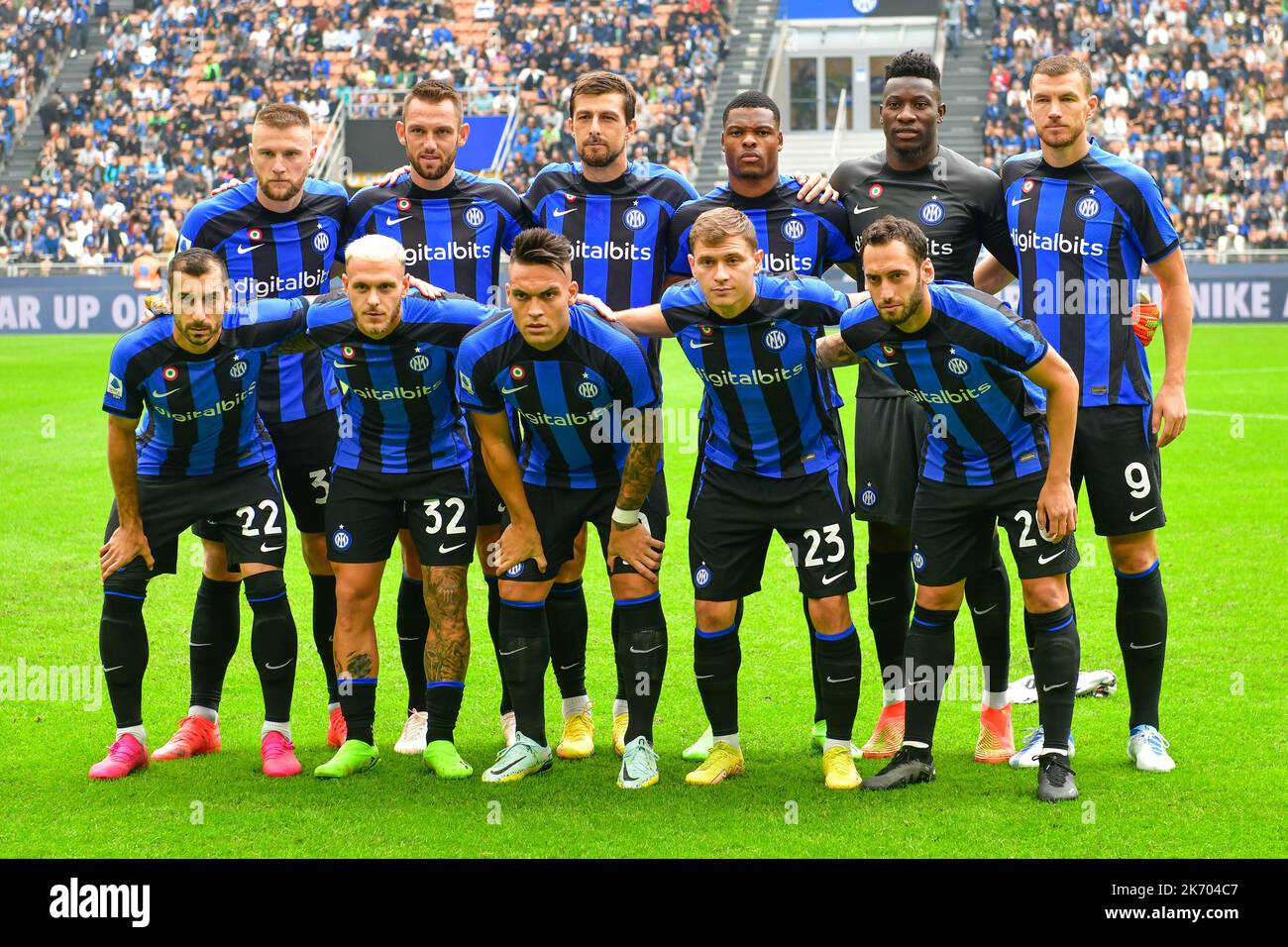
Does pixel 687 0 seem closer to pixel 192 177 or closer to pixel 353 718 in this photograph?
pixel 192 177

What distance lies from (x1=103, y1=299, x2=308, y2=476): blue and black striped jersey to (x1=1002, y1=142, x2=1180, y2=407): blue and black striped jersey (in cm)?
274

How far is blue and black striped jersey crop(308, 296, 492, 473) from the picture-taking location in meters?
5.43

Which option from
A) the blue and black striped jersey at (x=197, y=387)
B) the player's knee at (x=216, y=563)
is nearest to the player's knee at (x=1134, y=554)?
the blue and black striped jersey at (x=197, y=387)

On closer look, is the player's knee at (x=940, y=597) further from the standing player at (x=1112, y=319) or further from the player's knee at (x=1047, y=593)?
the standing player at (x=1112, y=319)

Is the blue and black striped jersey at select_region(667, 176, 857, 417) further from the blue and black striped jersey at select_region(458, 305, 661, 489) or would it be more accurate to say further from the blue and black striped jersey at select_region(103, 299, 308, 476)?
the blue and black striped jersey at select_region(103, 299, 308, 476)

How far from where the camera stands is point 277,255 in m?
6.05

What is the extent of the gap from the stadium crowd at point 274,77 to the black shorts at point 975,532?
26871mm

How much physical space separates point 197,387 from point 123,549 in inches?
25.7

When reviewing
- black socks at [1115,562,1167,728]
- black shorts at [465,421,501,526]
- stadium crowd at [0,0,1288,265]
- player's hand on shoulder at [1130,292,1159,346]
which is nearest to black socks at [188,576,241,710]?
black shorts at [465,421,501,526]

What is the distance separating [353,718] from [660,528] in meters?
1.34

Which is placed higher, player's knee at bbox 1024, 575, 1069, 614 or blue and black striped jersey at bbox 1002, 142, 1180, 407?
blue and black striped jersey at bbox 1002, 142, 1180, 407

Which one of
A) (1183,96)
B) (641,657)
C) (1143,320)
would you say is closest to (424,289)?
(641,657)

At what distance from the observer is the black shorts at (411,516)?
5512 millimetres

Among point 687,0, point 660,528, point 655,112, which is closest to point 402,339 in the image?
point 660,528
